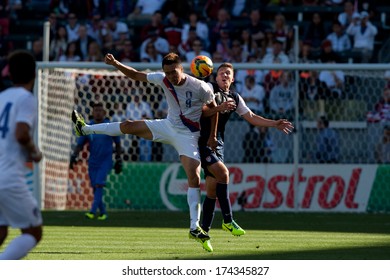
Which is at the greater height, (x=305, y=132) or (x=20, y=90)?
(x=20, y=90)

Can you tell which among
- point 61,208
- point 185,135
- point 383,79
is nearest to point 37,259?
point 185,135

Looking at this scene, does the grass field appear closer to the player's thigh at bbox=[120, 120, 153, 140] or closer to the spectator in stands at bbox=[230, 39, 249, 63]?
the player's thigh at bbox=[120, 120, 153, 140]

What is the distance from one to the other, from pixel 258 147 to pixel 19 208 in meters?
13.9

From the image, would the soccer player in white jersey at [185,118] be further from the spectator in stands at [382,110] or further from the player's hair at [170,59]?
the spectator in stands at [382,110]

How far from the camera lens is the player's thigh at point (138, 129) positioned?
13203 millimetres

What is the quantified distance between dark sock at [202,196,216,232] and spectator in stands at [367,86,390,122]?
899 centimetres

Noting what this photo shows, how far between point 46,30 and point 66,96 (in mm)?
1736

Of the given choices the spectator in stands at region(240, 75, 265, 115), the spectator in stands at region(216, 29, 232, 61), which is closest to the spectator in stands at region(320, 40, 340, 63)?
the spectator in stands at region(216, 29, 232, 61)

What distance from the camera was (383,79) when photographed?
73.6ft

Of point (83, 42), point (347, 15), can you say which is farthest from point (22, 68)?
point (347, 15)

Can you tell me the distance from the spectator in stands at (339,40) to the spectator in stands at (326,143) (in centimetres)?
412

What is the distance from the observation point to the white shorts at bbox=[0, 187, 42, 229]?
8234mm

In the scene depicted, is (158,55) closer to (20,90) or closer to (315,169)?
(315,169)

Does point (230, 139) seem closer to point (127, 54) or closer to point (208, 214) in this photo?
point (127, 54)
